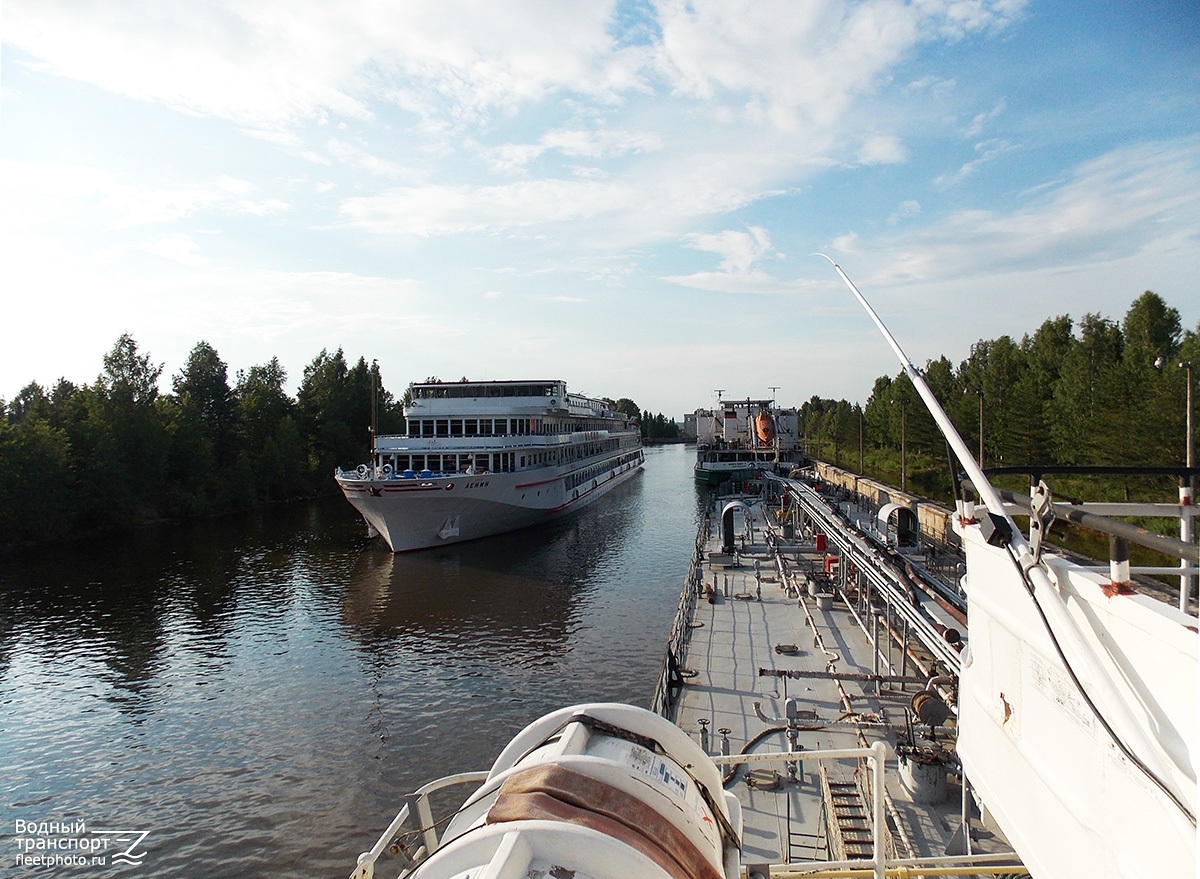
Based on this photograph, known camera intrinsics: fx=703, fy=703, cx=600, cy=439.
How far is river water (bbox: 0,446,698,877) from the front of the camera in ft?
44.5

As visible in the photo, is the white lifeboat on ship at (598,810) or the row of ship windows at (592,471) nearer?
the white lifeboat on ship at (598,810)

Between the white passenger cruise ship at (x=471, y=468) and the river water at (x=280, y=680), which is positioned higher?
the white passenger cruise ship at (x=471, y=468)

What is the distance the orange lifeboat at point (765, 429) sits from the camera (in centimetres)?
6228

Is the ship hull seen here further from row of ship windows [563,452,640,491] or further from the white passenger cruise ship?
row of ship windows [563,452,640,491]

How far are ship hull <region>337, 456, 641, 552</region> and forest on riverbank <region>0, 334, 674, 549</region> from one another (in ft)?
49.9

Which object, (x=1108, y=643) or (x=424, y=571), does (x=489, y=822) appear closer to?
(x=1108, y=643)

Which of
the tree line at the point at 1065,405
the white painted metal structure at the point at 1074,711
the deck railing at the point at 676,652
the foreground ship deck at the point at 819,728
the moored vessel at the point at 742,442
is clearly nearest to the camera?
the white painted metal structure at the point at 1074,711

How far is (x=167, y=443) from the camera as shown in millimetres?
54594

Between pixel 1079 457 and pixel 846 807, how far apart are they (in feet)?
133

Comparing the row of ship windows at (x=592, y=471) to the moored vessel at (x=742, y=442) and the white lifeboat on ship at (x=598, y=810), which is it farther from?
A: the white lifeboat on ship at (x=598, y=810)

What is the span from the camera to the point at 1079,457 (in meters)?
41.4

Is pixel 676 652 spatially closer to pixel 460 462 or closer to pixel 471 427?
pixel 460 462

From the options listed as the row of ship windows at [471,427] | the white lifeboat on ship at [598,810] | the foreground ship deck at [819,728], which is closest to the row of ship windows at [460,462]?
the row of ship windows at [471,427]

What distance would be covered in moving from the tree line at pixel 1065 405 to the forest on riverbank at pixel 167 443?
4513 cm
